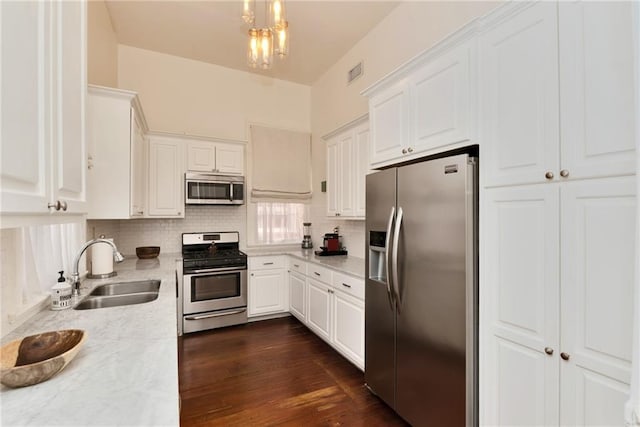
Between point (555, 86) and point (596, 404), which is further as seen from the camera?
point (555, 86)

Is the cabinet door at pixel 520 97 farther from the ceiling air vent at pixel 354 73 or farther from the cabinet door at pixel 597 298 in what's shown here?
the ceiling air vent at pixel 354 73

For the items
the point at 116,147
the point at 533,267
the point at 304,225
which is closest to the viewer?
the point at 533,267

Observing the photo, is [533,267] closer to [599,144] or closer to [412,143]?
[599,144]

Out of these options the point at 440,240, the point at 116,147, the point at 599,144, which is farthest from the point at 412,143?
the point at 116,147

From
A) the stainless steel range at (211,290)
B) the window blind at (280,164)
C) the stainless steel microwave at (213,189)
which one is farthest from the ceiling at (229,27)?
the stainless steel range at (211,290)

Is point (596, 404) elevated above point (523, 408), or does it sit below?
above

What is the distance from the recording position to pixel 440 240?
5.67 feet

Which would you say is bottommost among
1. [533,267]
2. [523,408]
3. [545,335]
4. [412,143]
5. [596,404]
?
[523,408]

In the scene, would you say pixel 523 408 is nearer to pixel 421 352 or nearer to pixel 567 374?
pixel 567 374

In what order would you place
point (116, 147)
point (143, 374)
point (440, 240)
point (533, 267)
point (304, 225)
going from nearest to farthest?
point (143, 374) → point (533, 267) → point (440, 240) → point (116, 147) → point (304, 225)

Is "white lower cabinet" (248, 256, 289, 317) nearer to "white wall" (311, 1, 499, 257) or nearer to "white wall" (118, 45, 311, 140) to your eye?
"white wall" (311, 1, 499, 257)

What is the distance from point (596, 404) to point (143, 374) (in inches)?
65.8

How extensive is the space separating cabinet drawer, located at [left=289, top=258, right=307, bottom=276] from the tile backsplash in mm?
864

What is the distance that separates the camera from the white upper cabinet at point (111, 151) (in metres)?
2.33
